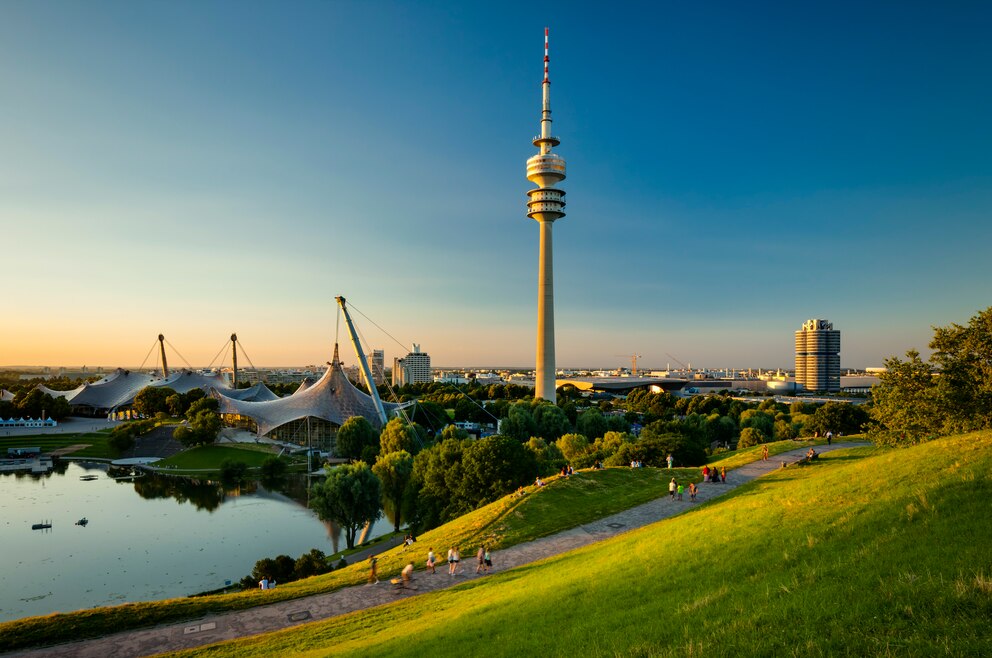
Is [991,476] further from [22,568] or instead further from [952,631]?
[22,568]

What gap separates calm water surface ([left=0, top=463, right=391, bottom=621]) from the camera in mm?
30172

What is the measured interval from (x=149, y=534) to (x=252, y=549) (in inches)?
360

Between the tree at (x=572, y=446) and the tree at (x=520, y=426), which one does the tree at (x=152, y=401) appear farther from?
the tree at (x=572, y=446)

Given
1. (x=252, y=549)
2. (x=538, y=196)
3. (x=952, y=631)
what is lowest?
(x=252, y=549)

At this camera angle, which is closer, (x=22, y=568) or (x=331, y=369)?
(x=22, y=568)

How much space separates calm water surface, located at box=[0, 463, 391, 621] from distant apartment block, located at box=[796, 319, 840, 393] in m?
190

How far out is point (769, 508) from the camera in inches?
626

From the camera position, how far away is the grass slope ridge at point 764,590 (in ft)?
23.2

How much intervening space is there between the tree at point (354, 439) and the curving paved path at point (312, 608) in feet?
149

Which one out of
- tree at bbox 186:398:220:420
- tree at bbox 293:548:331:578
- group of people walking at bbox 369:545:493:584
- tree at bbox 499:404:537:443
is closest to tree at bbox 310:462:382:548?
tree at bbox 293:548:331:578

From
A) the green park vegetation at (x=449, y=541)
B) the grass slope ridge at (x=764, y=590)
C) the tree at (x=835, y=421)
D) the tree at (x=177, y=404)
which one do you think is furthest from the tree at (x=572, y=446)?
the tree at (x=177, y=404)

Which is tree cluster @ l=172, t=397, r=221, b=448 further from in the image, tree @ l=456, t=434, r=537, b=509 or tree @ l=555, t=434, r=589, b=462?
tree @ l=456, t=434, r=537, b=509

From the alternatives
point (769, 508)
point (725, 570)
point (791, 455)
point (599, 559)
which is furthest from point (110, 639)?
point (791, 455)

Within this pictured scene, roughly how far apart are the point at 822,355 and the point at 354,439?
598 feet
